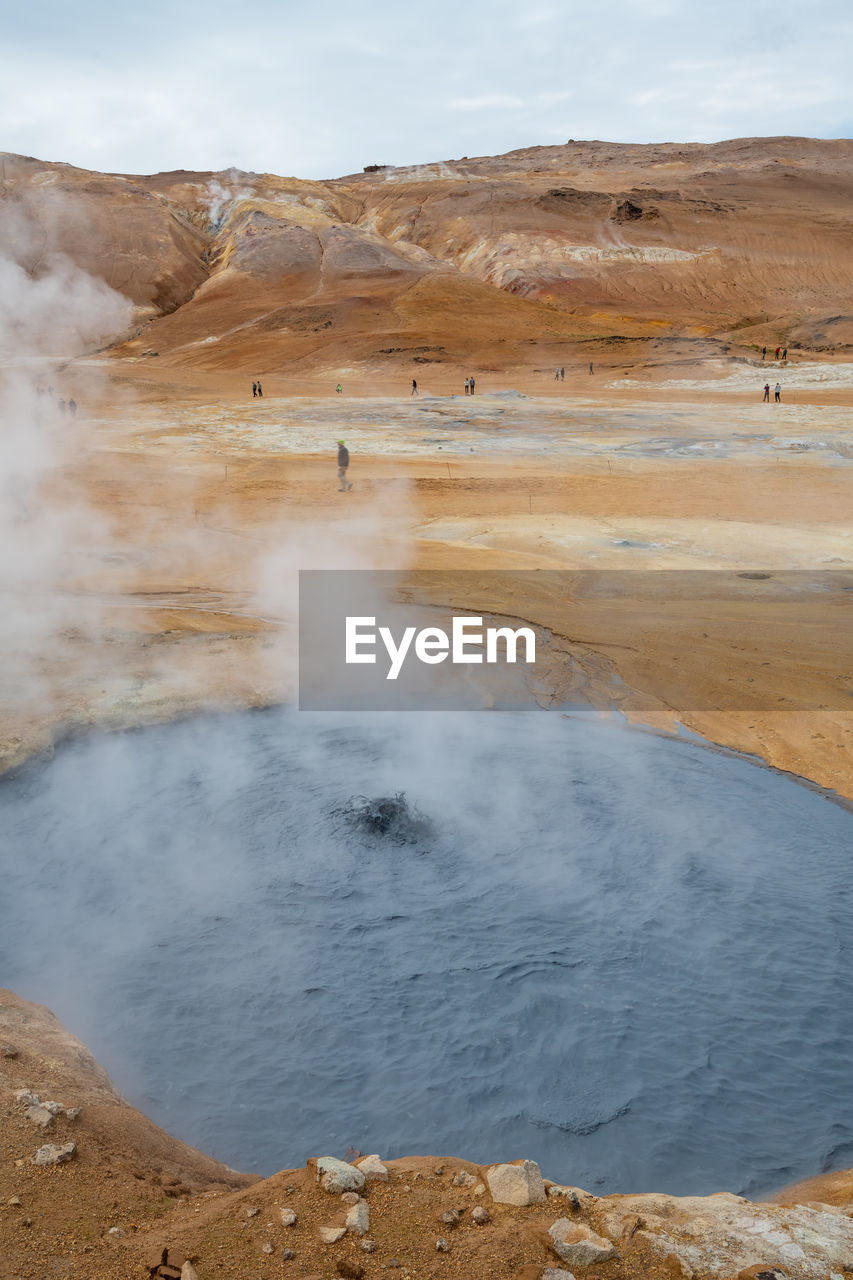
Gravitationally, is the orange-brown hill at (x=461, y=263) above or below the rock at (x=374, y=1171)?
above

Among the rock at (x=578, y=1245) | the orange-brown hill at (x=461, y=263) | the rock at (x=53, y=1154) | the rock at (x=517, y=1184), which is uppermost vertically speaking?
the orange-brown hill at (x=461, y=263)

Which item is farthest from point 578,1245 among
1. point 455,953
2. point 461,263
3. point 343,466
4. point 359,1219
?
point 461,263

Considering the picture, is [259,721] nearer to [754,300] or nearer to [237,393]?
[237,393]

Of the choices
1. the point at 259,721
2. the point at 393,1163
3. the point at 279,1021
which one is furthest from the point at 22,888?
the point at 393,1163

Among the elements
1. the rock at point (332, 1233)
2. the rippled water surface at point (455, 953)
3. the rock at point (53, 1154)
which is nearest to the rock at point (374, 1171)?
the rock at point (332, 1233)

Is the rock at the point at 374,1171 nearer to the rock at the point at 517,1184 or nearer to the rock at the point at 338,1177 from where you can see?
the rock at the point at 338,1177

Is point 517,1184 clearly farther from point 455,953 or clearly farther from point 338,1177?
point 455,953

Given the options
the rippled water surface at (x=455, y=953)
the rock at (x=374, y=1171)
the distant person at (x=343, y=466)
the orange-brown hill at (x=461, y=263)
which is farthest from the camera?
the orange-brown hill at (x=461, y=263)
